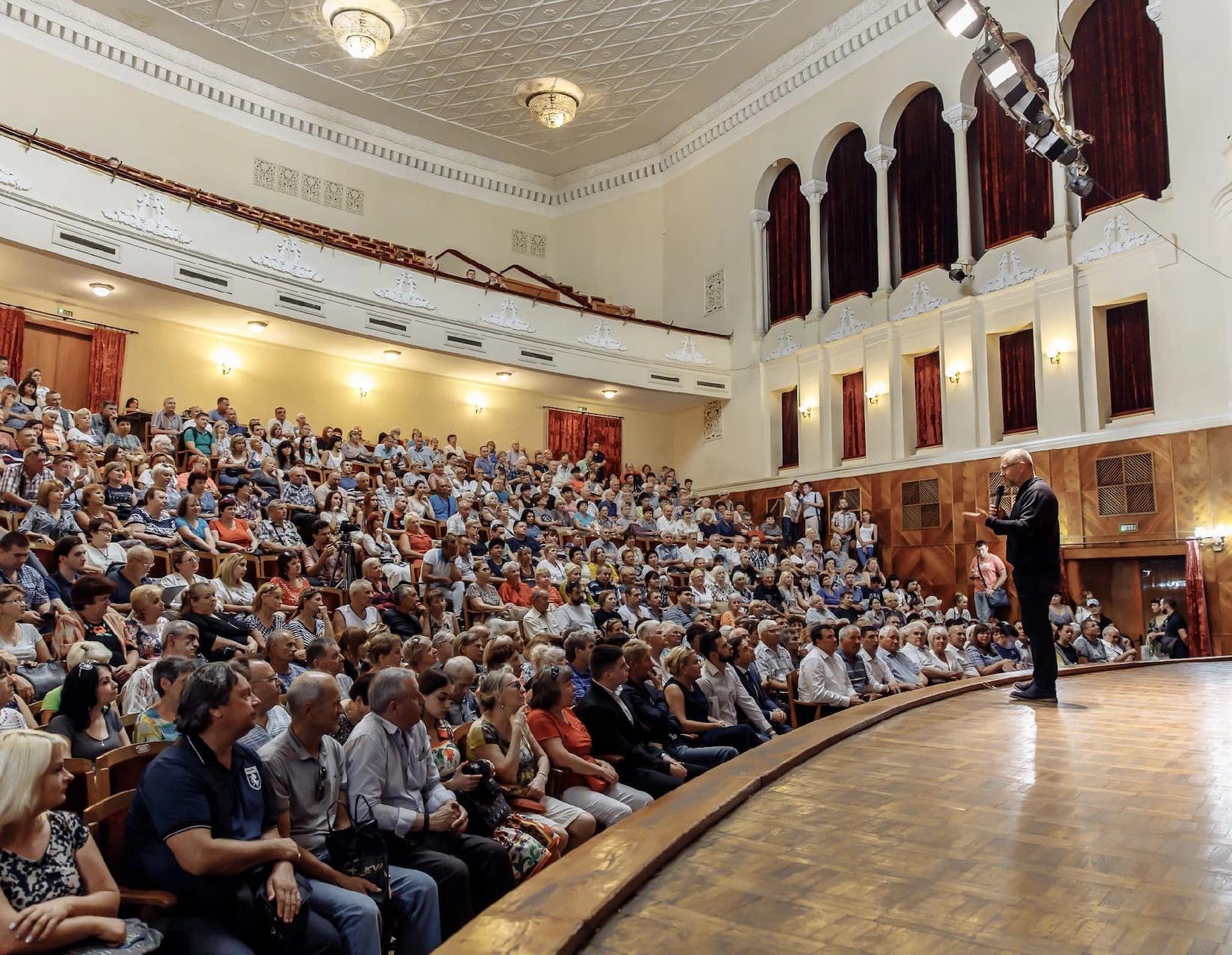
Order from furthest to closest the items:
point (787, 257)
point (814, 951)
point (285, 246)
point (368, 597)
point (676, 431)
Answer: point (676, 431) → point (787, 257) → point (285, 246) → point (368, 597) → point (814, 951)

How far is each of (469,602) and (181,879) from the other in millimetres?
4361

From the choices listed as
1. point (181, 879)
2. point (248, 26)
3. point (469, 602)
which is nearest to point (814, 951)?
point (181, 879)

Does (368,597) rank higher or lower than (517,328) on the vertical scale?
lower

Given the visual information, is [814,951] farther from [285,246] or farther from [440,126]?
[440,126]

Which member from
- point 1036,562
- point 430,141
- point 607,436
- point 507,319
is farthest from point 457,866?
point 430,141

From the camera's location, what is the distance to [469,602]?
6.24 meters

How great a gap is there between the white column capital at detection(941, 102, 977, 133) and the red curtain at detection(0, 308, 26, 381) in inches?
406

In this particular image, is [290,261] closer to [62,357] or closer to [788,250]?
[62,357]

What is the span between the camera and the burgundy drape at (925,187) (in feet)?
36.9

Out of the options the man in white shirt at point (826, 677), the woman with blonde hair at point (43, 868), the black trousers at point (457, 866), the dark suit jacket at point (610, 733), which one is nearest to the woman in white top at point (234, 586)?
the dark suit jacket at point (610, 733)

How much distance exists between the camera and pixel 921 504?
10.9m

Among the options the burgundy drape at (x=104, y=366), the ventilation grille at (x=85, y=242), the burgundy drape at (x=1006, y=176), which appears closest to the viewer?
the ventilation grille at (x=85, y=242)

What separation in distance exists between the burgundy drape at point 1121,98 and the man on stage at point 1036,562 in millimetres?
6925

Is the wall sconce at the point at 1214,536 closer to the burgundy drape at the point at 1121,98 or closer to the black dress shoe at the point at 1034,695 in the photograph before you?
the burgundy drape at the point at 1121,98
